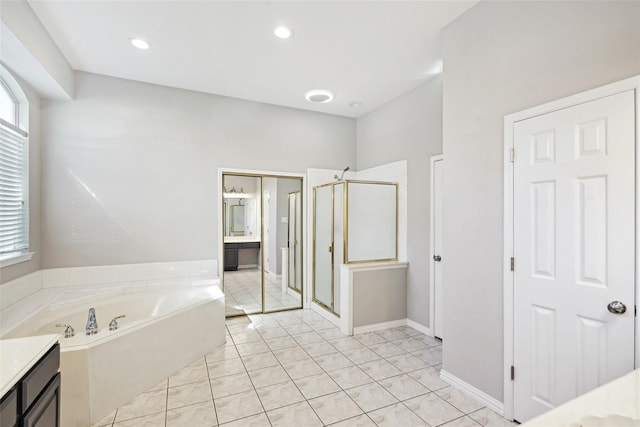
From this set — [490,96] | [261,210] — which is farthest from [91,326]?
[490,96]

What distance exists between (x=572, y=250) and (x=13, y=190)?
4277 millimetres

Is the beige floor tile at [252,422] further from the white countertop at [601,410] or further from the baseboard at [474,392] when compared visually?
the white countertop at [601,410]

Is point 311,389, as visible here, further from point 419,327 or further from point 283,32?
point 283,32

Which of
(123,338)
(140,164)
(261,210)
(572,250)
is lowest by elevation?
(123,338)

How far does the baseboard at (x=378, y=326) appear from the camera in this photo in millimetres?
3620

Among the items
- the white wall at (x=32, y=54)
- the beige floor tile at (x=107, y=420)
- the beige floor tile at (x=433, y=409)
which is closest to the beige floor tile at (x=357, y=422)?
the beige floor tile at (x=433, y=409)

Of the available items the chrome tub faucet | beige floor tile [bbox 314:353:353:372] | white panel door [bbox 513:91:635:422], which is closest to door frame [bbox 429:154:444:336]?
beige floor tile [bbox 314:353:353:372]

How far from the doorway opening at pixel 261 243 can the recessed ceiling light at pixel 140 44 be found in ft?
5.30

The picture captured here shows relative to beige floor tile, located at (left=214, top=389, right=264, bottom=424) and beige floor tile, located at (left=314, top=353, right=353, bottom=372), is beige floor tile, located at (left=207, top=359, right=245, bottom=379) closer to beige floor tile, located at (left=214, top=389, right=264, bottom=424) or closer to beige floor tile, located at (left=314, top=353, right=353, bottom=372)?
beige floor tile, located at (left=214, top=389, right=264, bottom=424)

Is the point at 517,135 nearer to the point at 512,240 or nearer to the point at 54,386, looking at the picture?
the point at 512,240

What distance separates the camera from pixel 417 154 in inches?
144

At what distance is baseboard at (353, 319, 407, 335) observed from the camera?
3.62 metres

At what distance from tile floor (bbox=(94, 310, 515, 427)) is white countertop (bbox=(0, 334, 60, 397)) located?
0.99 metres

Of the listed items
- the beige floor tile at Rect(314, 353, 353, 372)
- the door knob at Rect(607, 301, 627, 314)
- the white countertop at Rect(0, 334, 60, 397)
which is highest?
the door knob at Rect(607, 301, 627, 314)
